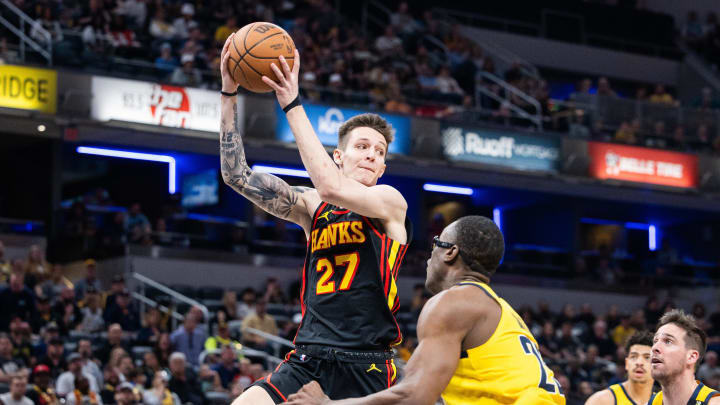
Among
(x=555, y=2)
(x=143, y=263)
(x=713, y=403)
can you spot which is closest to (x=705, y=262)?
(x=555, y=2)

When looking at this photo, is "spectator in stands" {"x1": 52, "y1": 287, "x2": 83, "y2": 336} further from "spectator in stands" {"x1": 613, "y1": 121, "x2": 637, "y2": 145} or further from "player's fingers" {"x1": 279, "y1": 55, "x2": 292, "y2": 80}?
"spectator in stands" {"x1": 613, "y1": 121, "x2": 637, "y2": 145}

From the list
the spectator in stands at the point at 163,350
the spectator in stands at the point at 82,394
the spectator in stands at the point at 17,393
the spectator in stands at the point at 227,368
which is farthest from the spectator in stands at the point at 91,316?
the spectator in stands at the point at 17,393

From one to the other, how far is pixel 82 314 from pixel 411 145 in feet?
29.8

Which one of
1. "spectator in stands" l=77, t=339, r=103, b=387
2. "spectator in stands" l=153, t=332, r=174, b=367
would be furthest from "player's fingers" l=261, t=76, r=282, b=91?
"spectator in stands" l=153, t=332, r=174, b=367

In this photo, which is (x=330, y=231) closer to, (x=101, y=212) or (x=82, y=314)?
(x=82, y=314)

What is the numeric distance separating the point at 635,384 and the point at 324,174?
12.4 feet

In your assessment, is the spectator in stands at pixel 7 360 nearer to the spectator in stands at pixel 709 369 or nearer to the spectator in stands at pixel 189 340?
the spectator in stands at pixel 189 340

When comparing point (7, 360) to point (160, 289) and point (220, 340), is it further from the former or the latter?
point (160, 289)

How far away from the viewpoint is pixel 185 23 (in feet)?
71.3

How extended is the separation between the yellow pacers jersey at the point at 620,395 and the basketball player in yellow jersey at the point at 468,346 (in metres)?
3.49

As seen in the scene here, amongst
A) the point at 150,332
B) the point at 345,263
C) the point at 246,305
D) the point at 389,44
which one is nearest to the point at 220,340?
the point at 150,332

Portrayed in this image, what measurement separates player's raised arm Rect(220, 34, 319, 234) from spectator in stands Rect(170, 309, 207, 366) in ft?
28.8

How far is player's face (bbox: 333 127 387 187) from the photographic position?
5.82m

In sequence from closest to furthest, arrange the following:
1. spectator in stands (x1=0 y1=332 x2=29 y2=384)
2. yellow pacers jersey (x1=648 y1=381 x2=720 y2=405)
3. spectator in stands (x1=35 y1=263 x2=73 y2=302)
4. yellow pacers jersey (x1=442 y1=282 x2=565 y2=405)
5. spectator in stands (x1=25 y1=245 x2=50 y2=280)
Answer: yellow pacers jersey (x1=442 y1=282 x2=565 y2=405)
yellow pacers jersey (x1=648 y1=381 x2=720 y2=405)
spectator in stands (x1=0 y1=332 x2=29 y2=384)
spectator in stands (x1=35 y1=263 x2=73 y2=302)
spectator in stands (x1=25 y1=245 x2=50 y2=280)
